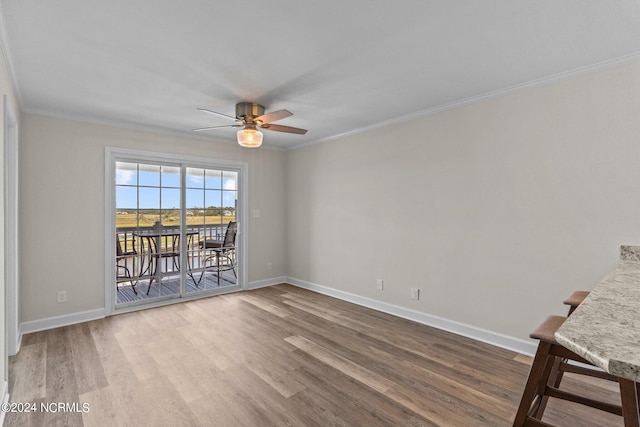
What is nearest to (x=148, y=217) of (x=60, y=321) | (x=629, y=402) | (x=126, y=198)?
(x=126, y=198)

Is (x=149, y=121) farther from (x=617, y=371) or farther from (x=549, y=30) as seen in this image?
(x=617, y=371)

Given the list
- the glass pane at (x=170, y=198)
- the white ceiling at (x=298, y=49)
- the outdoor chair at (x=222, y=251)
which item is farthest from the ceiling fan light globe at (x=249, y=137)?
the outdoor chair at (x=222, y=251)

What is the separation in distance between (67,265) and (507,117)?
4975 millimetres

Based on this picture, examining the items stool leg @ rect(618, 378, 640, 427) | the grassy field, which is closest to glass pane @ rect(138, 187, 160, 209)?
the grassy field

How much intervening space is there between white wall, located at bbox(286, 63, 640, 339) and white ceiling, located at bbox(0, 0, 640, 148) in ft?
1.09

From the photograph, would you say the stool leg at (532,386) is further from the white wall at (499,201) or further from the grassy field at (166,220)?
the grassy field at (166,220)

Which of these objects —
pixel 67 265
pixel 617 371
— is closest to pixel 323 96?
pixel 617 371

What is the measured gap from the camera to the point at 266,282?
542 cm

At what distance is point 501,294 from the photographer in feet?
9.93

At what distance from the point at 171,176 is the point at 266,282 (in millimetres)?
2282

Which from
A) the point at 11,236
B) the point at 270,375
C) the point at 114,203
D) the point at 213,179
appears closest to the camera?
the point at 270,375

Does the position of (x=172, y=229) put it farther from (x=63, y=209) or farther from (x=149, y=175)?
(x=63, y=209)

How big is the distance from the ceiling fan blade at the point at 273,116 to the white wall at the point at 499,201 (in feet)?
5.31

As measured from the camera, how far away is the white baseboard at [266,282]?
522cm
